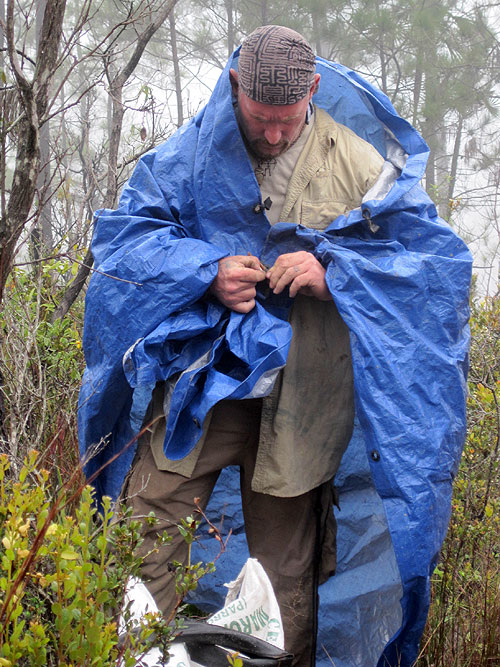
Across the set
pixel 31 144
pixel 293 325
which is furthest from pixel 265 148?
pixel 31 144

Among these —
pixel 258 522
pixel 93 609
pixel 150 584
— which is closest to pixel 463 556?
pixel 258 522

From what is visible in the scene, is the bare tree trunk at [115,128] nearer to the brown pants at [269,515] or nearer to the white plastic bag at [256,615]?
the brown pants at [269,515]

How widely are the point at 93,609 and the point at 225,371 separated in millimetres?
1195

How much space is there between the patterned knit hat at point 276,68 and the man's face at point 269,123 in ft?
0.10

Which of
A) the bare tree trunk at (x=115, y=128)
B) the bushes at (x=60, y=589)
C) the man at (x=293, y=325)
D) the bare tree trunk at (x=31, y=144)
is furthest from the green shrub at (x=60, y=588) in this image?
the bare tree trunk at (x=115, y=128)

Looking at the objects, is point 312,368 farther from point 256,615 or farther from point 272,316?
point 256,615

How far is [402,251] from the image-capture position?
93.7 inches

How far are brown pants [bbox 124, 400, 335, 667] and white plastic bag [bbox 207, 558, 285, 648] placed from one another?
0.57 metres

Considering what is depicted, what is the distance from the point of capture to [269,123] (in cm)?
236

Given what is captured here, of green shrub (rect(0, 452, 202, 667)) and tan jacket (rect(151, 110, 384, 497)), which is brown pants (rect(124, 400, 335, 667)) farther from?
green shrub (rect(0, 452, 202, 667))

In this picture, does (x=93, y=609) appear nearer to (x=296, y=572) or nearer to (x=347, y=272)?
(x=347, y=272)

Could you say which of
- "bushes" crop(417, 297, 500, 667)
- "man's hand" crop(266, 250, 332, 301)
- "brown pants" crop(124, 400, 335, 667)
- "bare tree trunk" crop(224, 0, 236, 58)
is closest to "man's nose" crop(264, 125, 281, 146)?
"man's hand" crop(266, 250, 332, 301)

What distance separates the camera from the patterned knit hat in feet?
7.45

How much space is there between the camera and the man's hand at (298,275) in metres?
2.27
